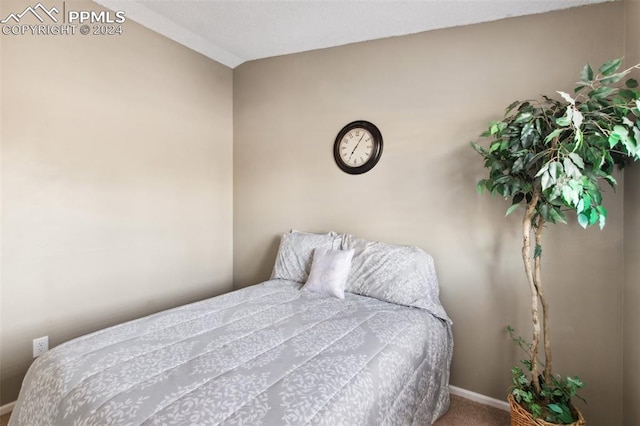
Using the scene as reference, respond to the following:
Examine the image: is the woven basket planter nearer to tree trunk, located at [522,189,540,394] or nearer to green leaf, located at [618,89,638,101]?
tree trunk, located at [522,189,540,394]

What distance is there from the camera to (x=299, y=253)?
2648 mm

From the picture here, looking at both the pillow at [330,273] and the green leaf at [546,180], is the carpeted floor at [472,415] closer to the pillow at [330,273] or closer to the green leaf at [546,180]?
the pillow at [330,273]

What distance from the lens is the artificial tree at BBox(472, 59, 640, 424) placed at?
4.88 feet

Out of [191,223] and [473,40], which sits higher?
[473,40]

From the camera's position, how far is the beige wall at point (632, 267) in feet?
5.66

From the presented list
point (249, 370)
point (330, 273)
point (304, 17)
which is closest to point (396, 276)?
point (330, 273)

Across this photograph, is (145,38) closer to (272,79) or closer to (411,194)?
(272,79)

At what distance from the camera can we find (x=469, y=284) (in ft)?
7.66

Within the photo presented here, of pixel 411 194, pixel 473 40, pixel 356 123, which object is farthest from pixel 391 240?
pixel 473 40

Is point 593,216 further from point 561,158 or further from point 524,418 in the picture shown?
point 524,418

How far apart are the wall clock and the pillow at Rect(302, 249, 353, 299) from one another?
0.73m

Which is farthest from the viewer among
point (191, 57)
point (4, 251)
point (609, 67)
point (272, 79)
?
point (272, 79)

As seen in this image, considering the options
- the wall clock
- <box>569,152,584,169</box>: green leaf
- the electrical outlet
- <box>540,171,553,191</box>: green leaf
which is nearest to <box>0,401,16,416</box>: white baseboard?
the electrical outlet

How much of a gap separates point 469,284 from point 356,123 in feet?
4.88
